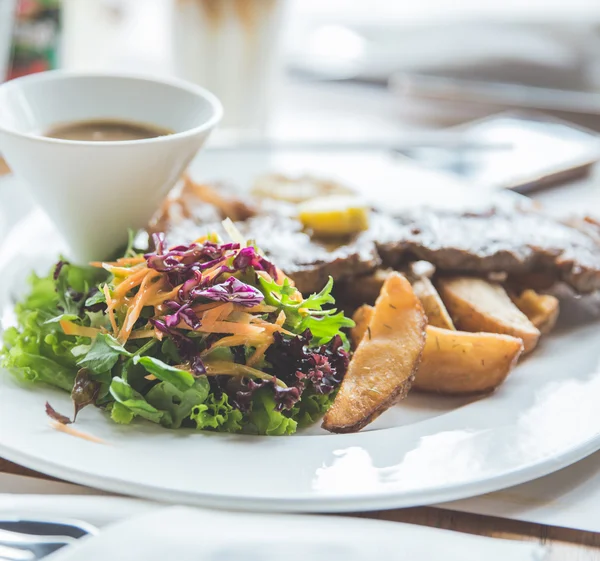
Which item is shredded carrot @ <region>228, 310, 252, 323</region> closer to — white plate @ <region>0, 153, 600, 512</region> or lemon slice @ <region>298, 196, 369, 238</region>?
white plate @ <region>0, 153, 600, 512</region>

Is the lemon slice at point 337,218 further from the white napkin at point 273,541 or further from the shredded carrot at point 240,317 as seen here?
the white napkin at point 273,541

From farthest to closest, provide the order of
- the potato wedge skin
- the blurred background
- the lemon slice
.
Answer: the blurred background < the lemon slice < the potato wedge skin

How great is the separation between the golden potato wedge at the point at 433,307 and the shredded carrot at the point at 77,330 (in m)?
1.06

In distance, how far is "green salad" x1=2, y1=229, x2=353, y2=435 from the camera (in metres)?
2.03

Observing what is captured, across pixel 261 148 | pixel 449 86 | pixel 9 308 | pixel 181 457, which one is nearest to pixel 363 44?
pixel 449 86

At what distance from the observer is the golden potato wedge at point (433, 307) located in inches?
96.7

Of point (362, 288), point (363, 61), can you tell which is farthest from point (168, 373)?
point (363, 61)

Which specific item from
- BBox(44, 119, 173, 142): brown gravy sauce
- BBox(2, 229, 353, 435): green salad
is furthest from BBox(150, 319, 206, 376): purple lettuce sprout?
BBox(44, 119, 173, 142): brown gravy sauce

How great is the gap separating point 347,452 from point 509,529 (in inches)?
17.2

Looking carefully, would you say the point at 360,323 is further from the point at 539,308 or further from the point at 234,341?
the point at 539,308

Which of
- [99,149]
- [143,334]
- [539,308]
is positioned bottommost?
[539,308]

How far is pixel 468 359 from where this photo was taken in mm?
2285

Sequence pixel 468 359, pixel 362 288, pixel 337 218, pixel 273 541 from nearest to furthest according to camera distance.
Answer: pixel 273 541
pixel 468 359
pixel 362 288
pixel 337 218

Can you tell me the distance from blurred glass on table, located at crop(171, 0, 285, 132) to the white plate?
2954 mm
